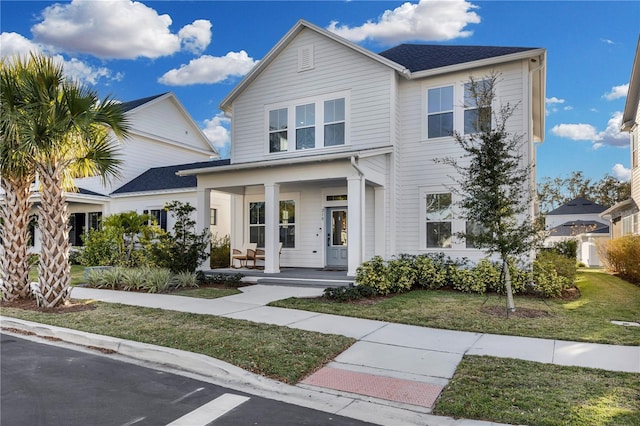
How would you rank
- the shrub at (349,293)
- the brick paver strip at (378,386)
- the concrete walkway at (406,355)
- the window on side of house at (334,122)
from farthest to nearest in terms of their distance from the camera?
the window on side of house at (334,122)
the shrub at (349,293)
the concrete walkway at (406,355)
the brick paver strip at (378,386)

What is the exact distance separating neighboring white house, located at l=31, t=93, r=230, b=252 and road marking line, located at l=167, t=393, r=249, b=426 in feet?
41.9

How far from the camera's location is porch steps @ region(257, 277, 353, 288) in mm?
11258

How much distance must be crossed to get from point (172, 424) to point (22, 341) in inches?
180

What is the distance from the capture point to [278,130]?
14.8 metres

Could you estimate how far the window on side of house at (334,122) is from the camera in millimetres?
13703

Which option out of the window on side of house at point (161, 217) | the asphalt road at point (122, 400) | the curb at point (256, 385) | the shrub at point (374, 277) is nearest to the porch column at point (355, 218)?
the shrub at point (374, 277)

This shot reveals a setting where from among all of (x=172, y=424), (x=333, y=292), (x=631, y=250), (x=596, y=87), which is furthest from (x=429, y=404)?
(x=596, y=87)

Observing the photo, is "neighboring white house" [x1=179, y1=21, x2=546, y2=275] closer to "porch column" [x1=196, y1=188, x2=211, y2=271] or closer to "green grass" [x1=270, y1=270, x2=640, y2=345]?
"porch column" [x1=196, y1=188, x2=211, y2=271]

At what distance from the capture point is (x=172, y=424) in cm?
369

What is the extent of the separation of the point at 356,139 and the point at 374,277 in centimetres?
500

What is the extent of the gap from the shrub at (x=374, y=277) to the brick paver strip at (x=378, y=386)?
17.3 feet

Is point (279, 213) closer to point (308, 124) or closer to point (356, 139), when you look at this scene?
point (308, 124)

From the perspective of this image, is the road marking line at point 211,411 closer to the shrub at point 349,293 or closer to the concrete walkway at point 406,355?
the concrete walkway at point 406,355

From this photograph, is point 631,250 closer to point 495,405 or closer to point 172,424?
point 495,405
